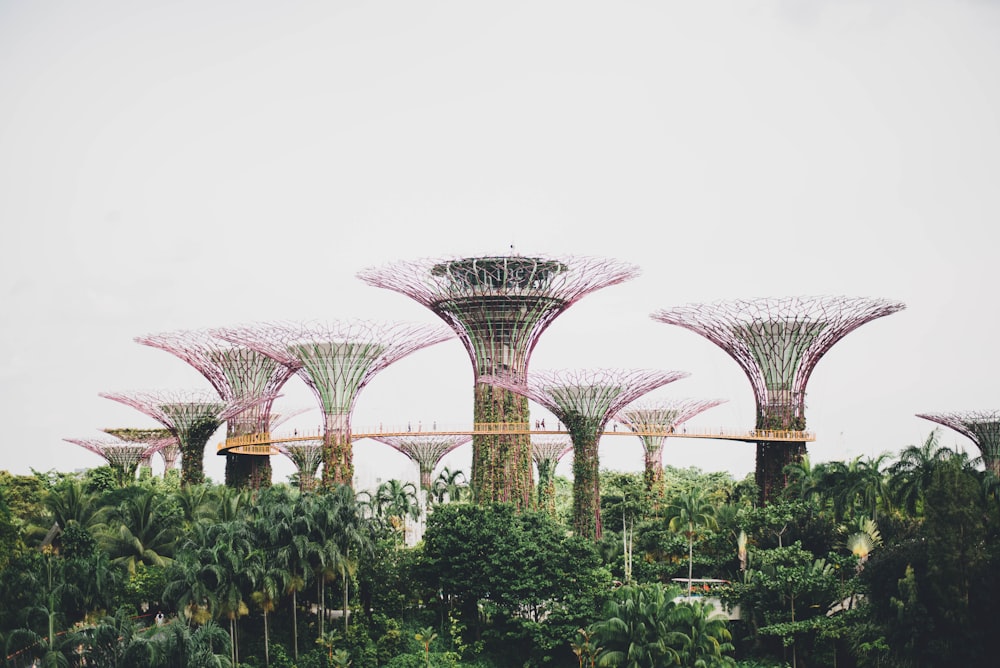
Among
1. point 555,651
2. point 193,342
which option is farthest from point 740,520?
point 193,342

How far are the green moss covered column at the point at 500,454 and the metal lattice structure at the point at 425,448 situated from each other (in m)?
13.7

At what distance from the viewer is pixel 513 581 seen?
101 ft

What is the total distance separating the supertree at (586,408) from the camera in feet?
123

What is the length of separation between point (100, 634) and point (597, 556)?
51.4 ft

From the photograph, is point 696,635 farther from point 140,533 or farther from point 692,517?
point 140,533

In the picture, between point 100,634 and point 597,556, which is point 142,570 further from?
point 597,556

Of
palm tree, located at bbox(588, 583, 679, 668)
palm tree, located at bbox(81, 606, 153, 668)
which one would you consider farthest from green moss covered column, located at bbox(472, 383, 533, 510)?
palm tree, located at bbox(81, 606, 153, 668)

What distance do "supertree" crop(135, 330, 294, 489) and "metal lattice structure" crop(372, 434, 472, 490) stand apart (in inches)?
347

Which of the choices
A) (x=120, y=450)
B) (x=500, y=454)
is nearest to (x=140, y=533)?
(x=500, y=454)

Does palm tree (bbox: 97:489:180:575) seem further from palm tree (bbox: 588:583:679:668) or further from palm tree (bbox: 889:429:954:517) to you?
palm tree (bbox: 889:429:954:517)

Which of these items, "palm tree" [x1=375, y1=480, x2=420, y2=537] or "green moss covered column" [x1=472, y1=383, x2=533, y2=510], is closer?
"green moss covered column" [x1=472, y1=383, x2=533, y2=510]

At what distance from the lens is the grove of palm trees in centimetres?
2489

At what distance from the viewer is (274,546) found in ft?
94.4

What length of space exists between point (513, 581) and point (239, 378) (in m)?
20.4
